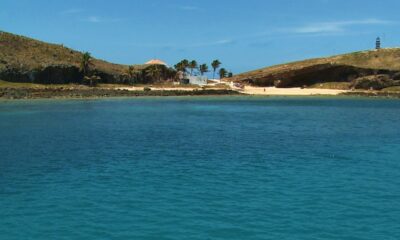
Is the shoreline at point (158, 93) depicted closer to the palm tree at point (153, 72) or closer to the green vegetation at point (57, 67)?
the green vegetation at point (57, 67)

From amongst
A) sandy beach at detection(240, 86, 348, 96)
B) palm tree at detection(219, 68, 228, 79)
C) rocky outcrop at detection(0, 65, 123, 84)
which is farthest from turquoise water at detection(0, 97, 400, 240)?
palm tree at detection(219, 68, 228, 79)

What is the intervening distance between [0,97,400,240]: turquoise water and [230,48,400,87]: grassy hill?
92079 millimetres

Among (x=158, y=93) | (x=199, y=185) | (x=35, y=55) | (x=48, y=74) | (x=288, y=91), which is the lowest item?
(x=199, y=185)

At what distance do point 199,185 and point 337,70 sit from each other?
126m

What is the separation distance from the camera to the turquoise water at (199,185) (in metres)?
20.5

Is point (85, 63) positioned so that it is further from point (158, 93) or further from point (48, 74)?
point (158, 93)

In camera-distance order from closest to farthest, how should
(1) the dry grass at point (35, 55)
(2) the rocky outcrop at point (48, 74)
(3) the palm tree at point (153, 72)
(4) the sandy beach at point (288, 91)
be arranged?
1. (2) the rocky outcrop at point (48, 74)
2. (1) the dry grass at point (35, 55)
3. (4) the sandy beach at point (288, 91)
4. (3) the palm tree at point (153, 72)

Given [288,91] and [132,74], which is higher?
[132,74]

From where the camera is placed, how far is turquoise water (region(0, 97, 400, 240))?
20531 millimetres

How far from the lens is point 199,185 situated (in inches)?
1105

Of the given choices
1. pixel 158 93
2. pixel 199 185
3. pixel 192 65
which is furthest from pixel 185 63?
pixel 199 185

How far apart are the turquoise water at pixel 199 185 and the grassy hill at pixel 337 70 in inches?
3625

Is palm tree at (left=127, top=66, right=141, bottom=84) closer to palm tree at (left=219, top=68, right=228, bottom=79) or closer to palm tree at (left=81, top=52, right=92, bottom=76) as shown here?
palm tree at (left=81, top=52, right=92, bottom=76)

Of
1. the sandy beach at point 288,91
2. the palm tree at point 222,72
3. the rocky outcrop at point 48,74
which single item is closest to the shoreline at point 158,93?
the sandy beach at point 288,91
